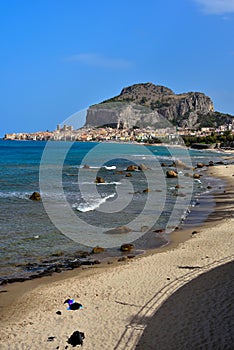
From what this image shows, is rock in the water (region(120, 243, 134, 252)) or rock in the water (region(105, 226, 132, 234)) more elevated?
rock in the water (region(105, 226, 132, 234))

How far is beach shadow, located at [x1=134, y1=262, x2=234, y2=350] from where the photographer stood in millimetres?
8078

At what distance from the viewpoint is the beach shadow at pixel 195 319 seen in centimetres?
808

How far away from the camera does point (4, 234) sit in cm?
1794

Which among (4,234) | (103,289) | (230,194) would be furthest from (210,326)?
(230,194)

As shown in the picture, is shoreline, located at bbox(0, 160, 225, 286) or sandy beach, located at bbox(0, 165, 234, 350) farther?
shoreline, located at bbox(0, 160, 225, 286)

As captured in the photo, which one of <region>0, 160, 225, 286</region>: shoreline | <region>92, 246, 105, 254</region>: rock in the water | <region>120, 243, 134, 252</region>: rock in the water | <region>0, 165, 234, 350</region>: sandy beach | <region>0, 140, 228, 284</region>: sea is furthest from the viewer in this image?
<region>120, 243, 134, 252</region>: rock in the water

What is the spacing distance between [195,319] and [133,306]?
1.63 meters

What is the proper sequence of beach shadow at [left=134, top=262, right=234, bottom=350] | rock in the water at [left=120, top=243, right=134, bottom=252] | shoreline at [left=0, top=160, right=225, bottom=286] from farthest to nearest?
rock in the water at [left=120, top=243, right=134, bottom=252] → shoreline at [left=0, top=160, right=225, bottom=286] → beach shadow at [left=134, top=262, right=234, bottom=350]

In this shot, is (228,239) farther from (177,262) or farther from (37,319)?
(37,319)

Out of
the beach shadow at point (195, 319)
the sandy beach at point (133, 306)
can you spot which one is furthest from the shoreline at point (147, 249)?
the beach shadow at point (195, 319)

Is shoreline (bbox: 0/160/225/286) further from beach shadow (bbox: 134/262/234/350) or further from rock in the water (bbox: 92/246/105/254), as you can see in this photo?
beach shadow (bbox: 134/262/234/350)

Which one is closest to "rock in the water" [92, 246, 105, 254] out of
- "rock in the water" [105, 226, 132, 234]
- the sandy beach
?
the sandy beach

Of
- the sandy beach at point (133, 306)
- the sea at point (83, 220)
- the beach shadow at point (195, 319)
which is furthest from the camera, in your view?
the sea at point (83, 220)

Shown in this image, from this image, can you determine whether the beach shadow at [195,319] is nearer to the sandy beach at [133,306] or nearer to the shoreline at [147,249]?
the sandy beach at [133,306]
